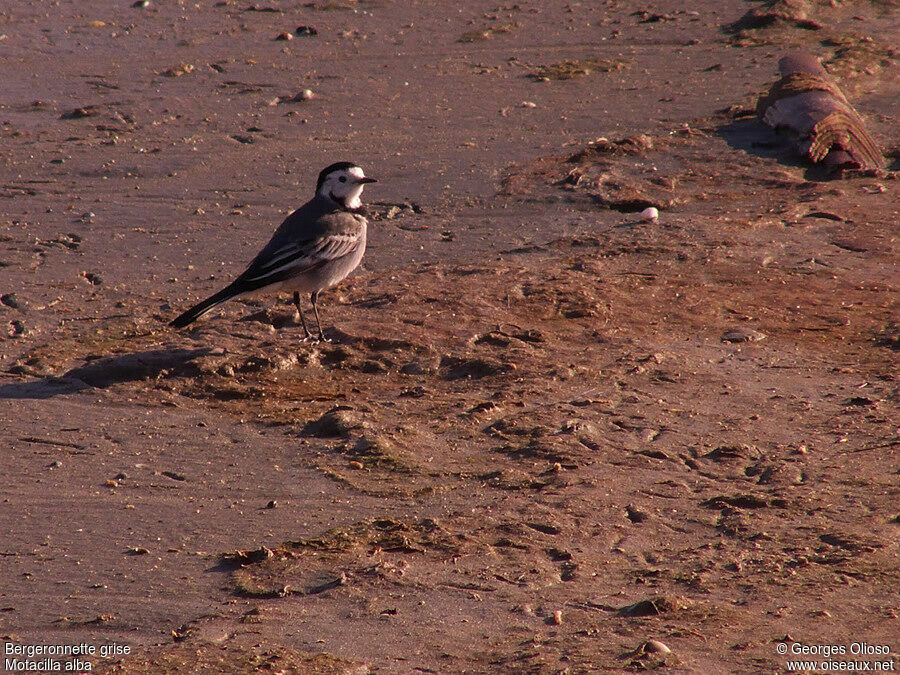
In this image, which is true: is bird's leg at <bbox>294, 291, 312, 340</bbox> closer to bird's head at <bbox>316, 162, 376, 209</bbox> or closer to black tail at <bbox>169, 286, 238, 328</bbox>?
black tail at <bbox>169, 286, 238, 328</bbox>

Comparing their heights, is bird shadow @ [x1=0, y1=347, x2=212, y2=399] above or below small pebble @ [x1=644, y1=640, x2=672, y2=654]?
below

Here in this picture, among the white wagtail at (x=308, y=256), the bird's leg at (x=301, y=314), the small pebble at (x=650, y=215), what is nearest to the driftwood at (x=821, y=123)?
the small pebble at (x=650, y=215)

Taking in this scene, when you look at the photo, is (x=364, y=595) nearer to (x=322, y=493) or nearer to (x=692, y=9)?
(x=322, y=493)

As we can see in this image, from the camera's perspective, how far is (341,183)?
7367 millimetres

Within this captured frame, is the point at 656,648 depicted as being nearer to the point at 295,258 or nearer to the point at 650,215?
the point at 295,258

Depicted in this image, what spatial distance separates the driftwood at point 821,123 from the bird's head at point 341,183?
13.1ft

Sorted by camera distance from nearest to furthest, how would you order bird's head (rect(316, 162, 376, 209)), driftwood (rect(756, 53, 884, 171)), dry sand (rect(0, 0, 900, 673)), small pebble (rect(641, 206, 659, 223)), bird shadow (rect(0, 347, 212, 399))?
1. dry sand (rect(0, 0, 900, 673))
2. bird shadow (rect(0, 347, 212, 399))
3. bird's head (rect(316, 162, 376, 209))
4. small pebble (rect(641, 206, 659, 223))
5. driftwood (rect(756, 53, 884, 171))

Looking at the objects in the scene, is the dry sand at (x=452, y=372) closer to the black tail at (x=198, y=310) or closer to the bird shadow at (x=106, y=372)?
the bird shadow at (x=106, y=372)

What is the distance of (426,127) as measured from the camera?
9914 millimetres

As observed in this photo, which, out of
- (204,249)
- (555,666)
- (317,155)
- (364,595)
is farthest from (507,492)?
(317,155)

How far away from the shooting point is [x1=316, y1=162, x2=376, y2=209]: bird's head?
7.33 m

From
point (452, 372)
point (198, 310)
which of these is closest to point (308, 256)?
point (198, 310)

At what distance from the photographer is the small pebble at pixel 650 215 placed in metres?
8.11

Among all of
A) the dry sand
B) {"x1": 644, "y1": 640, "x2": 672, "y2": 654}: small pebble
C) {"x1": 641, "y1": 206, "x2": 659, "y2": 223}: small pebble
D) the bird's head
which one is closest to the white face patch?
the bird's head
